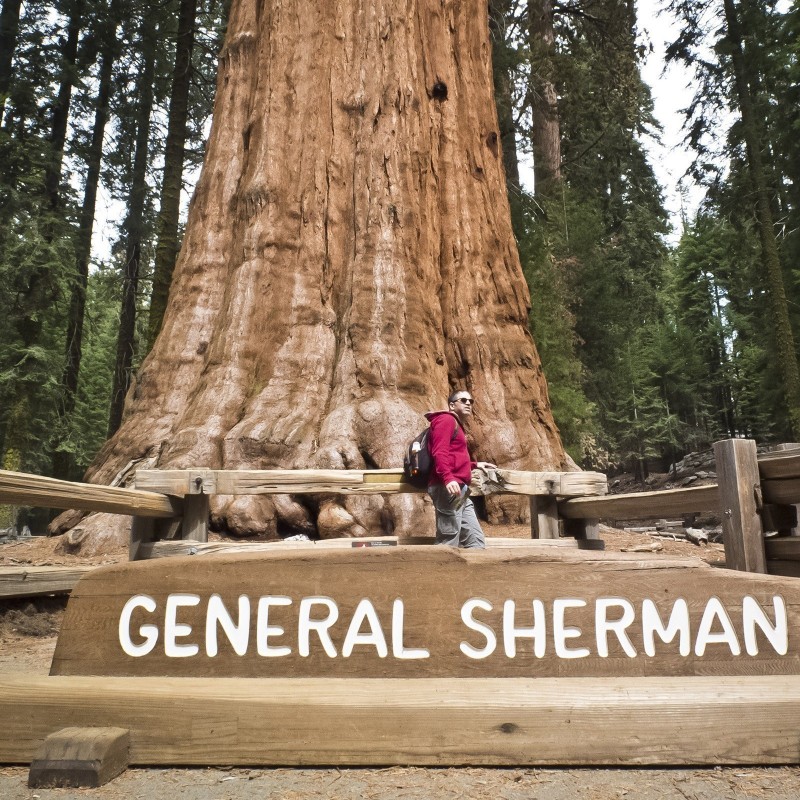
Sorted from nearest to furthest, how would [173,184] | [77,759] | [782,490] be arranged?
[77,759], [782,490], [173,184]

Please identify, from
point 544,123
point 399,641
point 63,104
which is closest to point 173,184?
point 63,104

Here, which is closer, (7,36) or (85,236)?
(7,36)

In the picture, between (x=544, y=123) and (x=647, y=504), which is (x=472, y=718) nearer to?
(x=647, y=504)

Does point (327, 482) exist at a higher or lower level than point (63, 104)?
lower

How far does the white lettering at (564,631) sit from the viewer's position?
2.48 metres

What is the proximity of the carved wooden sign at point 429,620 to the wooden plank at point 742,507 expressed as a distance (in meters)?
2.30

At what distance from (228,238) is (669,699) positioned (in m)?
9.04

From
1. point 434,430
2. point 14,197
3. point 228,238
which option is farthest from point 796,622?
point 14,197

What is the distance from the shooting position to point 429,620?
249 centimetres

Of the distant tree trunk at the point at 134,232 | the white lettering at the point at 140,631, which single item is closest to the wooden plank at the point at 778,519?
the white lettering at the point at 140,631

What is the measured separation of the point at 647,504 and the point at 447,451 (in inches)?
61.4

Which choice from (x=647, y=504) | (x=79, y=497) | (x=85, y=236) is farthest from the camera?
(x=85, y=236)

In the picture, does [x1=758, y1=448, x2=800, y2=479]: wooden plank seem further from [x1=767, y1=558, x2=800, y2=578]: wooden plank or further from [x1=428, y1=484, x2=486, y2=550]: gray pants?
[x1=428, y1=484, x2=486, y2=550]: gray pants

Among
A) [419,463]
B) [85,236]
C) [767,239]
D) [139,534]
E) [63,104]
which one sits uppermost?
[63,104]
